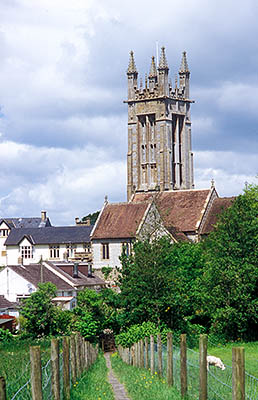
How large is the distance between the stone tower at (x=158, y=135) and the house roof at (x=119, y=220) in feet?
81.7

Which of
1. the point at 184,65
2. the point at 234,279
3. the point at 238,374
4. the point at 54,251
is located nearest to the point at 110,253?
the point at 54,251

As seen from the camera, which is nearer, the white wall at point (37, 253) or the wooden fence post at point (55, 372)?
the wooden fence post at point (55, 372)

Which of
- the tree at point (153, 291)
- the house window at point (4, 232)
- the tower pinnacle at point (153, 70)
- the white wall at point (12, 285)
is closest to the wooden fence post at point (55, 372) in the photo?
the tree at point (153, 291)

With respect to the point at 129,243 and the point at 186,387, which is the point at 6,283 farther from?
the point at 186,387

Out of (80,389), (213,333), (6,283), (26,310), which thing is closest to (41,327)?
(26,310)

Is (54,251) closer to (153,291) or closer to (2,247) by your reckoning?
(2,247)

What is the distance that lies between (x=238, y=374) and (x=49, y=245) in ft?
311

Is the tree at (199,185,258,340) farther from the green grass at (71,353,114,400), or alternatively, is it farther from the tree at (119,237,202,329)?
the green grass at (71,353,114,400)

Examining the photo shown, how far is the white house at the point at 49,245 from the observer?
104 m

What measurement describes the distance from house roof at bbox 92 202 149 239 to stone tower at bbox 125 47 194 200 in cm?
2491

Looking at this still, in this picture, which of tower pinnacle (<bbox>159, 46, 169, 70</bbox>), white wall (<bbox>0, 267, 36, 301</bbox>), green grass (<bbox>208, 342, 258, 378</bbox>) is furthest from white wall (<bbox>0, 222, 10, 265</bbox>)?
green grass (<bbox>208, 342, 258, 378</bbox>)

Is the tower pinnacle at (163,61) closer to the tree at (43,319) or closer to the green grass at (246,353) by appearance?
the tree at (43,319)

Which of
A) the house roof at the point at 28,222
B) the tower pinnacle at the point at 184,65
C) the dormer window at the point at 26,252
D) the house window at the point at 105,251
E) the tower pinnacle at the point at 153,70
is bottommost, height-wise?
the dormer window at the point at 26,252

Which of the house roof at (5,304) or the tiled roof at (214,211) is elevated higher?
the tiled roof at (214,211)
